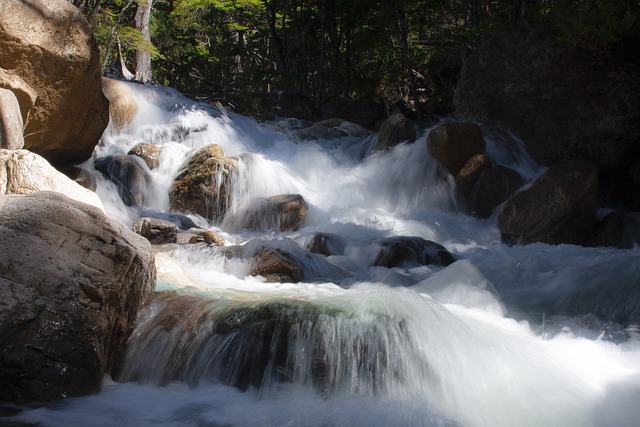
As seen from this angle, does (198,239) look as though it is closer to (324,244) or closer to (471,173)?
(324,244)

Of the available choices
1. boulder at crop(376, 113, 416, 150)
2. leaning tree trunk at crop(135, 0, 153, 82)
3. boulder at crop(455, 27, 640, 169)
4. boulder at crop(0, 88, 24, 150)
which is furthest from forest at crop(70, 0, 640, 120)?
boulder at crop(0, 88, 24, 150)

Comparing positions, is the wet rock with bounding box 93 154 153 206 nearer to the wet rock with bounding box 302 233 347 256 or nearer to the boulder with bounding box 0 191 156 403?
the wet rock with bounding box 302 233 347 256

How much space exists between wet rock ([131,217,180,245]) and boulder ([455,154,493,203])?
4.81m

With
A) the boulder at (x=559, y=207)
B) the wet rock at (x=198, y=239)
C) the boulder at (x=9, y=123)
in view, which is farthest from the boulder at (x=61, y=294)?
the boulder at (x=559, y=207)

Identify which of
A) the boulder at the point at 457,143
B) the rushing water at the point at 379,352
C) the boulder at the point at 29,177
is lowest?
the rushing water at the point at 379,352

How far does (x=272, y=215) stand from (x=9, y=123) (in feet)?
14.3

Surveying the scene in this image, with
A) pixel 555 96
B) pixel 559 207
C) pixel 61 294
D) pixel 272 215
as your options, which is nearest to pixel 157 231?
Result: pixel 272 215

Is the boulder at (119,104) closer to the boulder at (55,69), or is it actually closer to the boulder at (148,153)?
the boulder at (148,153)

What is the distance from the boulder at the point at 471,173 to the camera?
9977mm

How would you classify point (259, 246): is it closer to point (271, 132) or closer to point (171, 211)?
point (171, 211)

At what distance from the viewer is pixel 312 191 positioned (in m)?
11.7

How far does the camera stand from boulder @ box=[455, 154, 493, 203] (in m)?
9.98

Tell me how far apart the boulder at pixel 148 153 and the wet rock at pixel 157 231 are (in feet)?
9.98

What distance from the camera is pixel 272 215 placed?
9.55m
